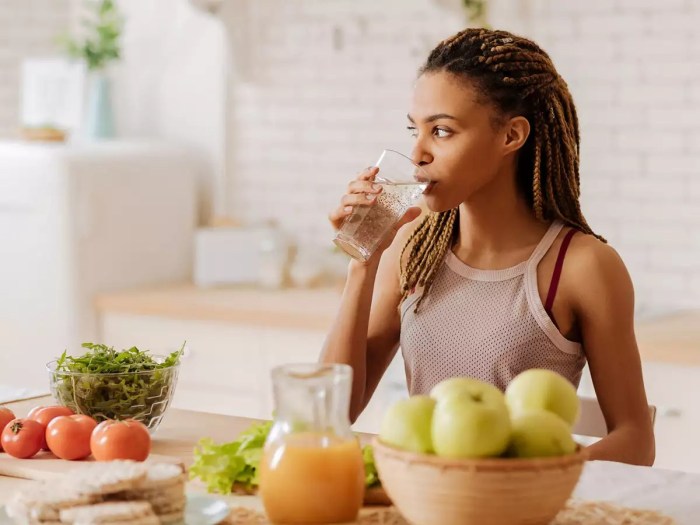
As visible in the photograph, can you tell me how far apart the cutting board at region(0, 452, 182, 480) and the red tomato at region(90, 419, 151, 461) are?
3cm

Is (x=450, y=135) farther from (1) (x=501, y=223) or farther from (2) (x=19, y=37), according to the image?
(2) (x=19, y=37)

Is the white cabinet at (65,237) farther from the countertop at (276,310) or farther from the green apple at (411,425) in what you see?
the green apple at (411,425)

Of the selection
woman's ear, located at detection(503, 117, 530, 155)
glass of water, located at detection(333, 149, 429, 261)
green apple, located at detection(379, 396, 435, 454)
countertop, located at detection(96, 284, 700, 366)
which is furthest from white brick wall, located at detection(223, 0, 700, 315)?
green apple, located at detection(379, 396, 435, 454)

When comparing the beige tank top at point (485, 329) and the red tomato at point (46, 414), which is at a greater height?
the beige tank top at point (485, 329)

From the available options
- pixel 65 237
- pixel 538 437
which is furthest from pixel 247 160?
pixel 538 437

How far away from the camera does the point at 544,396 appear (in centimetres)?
146

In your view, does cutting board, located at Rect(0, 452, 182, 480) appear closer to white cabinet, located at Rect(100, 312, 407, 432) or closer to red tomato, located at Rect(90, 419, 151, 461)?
red tomato, located at Rect(90, 419, 151, 461)

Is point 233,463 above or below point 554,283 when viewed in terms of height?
below

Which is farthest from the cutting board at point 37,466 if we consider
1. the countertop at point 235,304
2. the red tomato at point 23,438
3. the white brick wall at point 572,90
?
the white brick wall at point 572,90

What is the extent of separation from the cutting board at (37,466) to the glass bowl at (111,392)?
0.12 meters

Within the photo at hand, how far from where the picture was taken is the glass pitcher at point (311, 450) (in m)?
1.47

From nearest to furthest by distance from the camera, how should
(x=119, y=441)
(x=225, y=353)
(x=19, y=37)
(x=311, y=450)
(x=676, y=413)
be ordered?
(x=311, y=450) → (x=119, y=441) → (x=676, y=413) → (x=225, y=353) → (x=19, y=37)

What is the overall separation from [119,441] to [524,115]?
1.00 metres

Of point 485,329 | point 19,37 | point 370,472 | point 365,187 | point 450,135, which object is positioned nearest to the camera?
point 370,472
